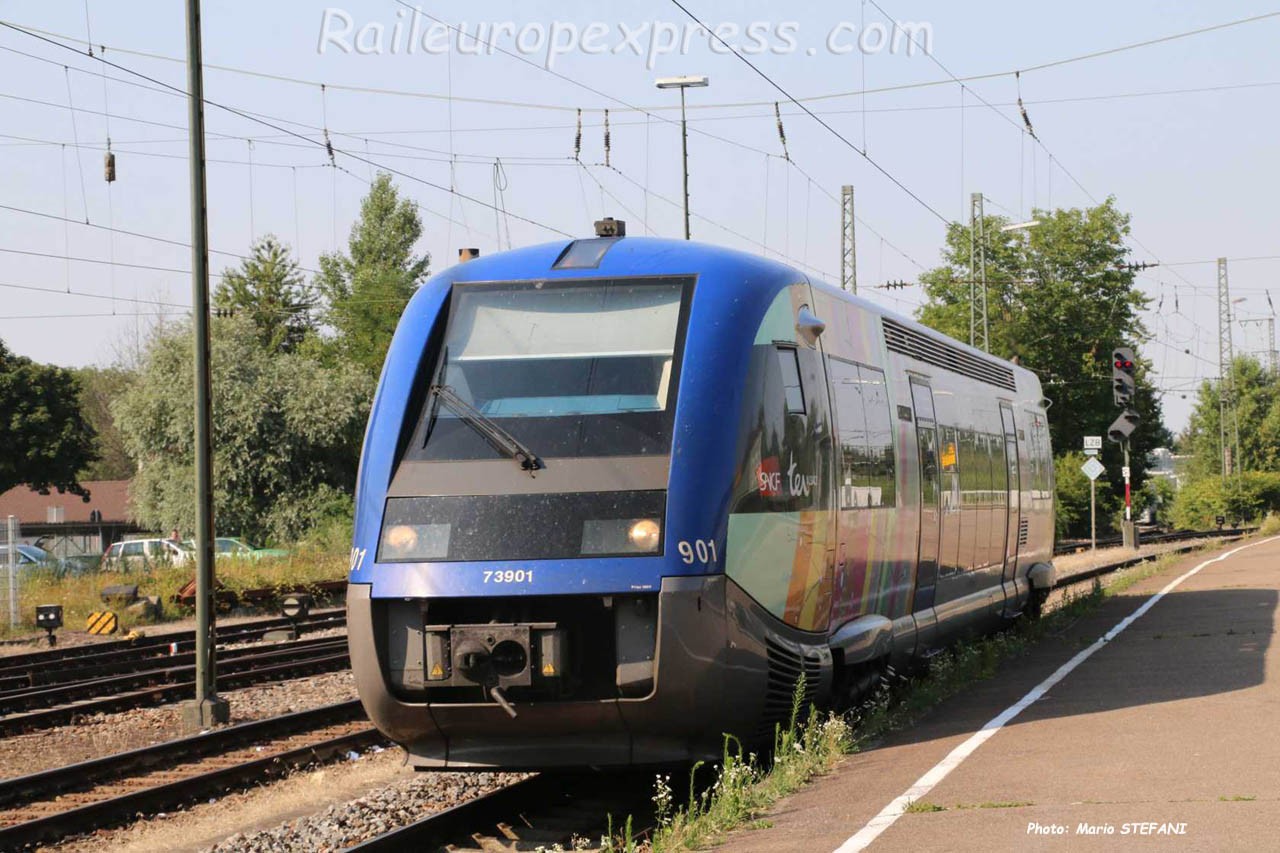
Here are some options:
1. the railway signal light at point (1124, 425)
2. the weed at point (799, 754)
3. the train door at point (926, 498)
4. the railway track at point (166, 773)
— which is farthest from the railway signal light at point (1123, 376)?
the railway track at point (166, 773)

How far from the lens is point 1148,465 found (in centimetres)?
7756

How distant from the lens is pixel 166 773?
12.1 m

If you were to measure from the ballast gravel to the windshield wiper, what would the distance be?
89.3 inches

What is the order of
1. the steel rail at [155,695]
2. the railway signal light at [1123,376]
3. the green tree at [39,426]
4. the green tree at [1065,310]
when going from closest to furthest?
the steel rail at [155,695], the railway signal light at [1123,376], the green tree at [39,426], the green tree at [1065,310]

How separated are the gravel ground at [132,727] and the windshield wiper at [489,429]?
558cm

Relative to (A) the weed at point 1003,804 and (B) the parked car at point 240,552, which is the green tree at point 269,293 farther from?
(A) the weed at point 1003,804

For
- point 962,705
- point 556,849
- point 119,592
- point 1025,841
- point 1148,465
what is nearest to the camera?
point 1025,841

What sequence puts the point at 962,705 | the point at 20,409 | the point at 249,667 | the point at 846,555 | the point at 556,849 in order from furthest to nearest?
the point at 20,409 → the point at 249,667 → the point at 962,705 → the point at 846,555 → the point at 556,849

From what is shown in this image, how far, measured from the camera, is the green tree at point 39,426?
194 feet

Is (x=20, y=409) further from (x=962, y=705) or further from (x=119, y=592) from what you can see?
(x=962, y=705)

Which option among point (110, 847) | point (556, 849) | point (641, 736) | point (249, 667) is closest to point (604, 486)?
point (641, 736)

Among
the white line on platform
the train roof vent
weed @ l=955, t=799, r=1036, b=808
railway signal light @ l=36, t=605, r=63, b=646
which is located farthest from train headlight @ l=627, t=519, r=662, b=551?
railway signal light @ l=36, t=605, r=63, b=646

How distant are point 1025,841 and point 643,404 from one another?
3499 mm

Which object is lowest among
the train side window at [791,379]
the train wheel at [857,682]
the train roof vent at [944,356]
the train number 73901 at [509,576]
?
the train wheel at [857,682]
